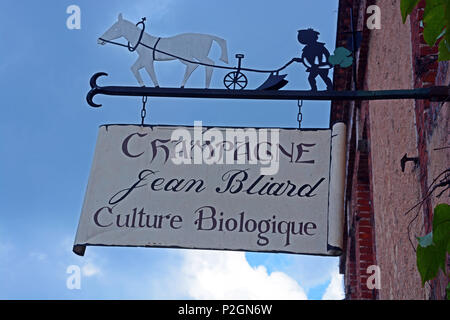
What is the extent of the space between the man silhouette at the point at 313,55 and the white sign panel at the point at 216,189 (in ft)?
1.04

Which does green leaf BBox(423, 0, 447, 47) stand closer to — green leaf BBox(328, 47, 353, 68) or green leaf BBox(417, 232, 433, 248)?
green leaf BBox(417, 232, 433, 248)

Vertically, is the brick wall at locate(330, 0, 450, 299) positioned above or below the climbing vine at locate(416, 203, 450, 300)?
above

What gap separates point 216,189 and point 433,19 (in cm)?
204

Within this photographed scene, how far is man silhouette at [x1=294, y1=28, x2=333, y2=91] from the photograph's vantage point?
423 cm

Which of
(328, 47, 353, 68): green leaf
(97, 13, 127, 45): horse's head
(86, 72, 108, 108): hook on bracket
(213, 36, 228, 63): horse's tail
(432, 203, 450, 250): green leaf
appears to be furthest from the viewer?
(97, 13, 127, 45): horse's head

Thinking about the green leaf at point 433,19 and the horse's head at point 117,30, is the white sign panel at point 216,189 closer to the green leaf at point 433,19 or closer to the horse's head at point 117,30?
the horse's head at point 117,30

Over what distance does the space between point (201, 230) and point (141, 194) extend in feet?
1.30

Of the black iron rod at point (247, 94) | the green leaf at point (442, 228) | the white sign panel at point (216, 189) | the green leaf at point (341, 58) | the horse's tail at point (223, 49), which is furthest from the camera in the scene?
the horse's tail at point (223, 49)

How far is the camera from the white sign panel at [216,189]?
12.8 ft

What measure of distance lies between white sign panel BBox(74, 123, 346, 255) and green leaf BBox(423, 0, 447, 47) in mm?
1749

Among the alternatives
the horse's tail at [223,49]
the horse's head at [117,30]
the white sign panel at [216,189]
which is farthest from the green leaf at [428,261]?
the horse's head at [117,30]

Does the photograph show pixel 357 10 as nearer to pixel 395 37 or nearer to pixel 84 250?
pixel 395 37

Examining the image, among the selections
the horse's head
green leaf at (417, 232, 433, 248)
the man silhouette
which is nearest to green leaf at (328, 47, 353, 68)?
the man silhouette
